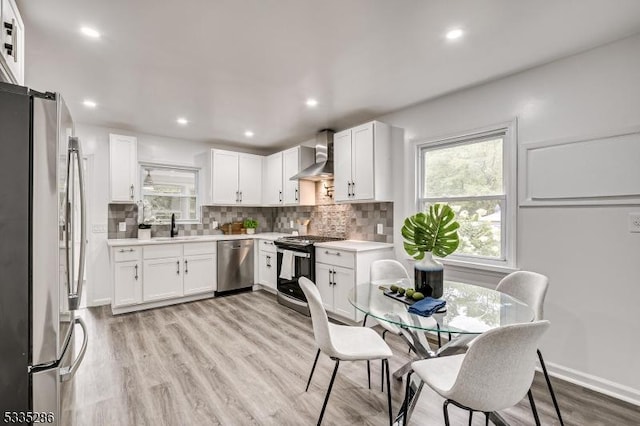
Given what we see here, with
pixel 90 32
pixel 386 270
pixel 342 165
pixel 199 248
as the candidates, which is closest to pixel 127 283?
pixel 199 248

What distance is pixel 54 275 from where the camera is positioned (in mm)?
1162

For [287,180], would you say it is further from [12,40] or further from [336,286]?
[12,40]

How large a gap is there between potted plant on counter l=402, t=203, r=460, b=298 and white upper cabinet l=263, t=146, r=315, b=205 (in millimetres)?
2836

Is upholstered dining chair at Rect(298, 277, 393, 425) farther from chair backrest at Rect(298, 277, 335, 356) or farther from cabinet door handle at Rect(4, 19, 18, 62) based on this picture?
cabinet door handle at Rect(4, 19, 18, 62)

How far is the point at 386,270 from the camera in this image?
275cm

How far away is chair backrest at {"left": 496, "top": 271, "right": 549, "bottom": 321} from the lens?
6.70 ft

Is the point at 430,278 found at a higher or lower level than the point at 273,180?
lower

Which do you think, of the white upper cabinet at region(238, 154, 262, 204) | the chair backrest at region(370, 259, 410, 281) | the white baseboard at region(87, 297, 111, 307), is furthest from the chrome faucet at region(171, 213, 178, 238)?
the chair backrest at region(370, 259, 410, 281)

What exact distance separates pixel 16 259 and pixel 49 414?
65 cm

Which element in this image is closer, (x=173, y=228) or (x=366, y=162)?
(x=366, y=162)

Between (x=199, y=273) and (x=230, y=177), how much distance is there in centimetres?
166

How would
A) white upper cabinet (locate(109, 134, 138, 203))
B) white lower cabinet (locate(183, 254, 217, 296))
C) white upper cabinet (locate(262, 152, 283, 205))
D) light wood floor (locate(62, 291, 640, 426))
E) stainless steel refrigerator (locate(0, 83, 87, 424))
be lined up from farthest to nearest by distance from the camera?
white upper cabinet (locate(262, 152, 283, 205)) → white lower cabinet (locate(183, 254, 217, 296)) → white upper cabinet (locate(109, 134, 138, 203)) → light wood floor (locate(62, 291, 640, 426)) → stainless steel refrigerator (locate(0, 83, 87, 424))

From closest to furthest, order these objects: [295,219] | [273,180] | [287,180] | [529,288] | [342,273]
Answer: [529,288] → [342,273] → [287,180] → [273,180] → [295,219]

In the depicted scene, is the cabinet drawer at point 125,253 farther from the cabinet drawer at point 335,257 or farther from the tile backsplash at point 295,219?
the cabinet drawer at point 335,257
